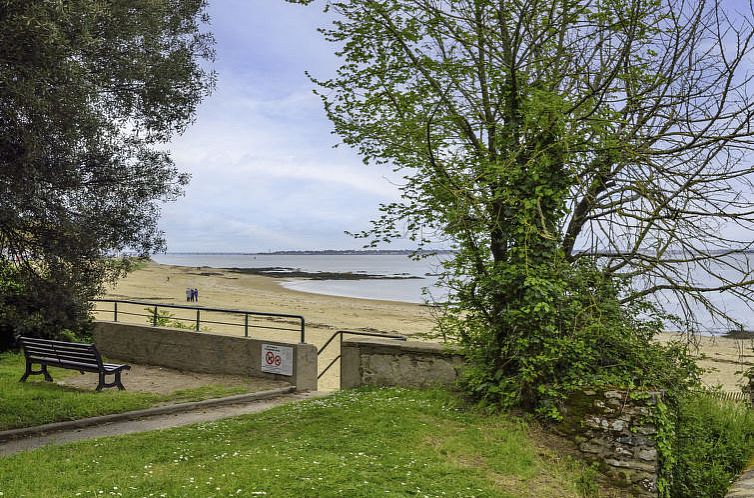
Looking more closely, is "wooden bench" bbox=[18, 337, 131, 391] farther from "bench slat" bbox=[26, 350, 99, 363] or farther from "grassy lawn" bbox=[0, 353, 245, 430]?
"grassy lawn" bbox=[0, 353, 245, 430]

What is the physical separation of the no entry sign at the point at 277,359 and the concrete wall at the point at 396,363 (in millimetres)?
2167

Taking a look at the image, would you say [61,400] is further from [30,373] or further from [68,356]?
[30,373]

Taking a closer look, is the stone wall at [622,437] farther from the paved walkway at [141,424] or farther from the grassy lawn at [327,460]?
the paved walkway at [141,424]

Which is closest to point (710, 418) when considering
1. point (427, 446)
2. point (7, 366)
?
point (427, 446)

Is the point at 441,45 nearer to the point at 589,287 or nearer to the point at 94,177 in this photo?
the point at 589,287

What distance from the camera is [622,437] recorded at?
6.93 meters

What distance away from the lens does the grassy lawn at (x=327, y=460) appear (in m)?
5.56

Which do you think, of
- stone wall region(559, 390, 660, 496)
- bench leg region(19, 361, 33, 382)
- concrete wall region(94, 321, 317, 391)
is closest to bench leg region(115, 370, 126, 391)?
bench leg region(19, 361, 33, 382)

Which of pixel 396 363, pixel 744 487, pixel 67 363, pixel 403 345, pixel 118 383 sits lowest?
pixel 744 487

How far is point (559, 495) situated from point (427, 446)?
4.81 ft

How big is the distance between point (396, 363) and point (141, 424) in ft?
13.4

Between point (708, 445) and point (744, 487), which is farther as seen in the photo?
point (708, 445)

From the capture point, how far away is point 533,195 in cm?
809

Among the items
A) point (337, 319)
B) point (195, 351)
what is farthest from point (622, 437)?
point (337, 319)
